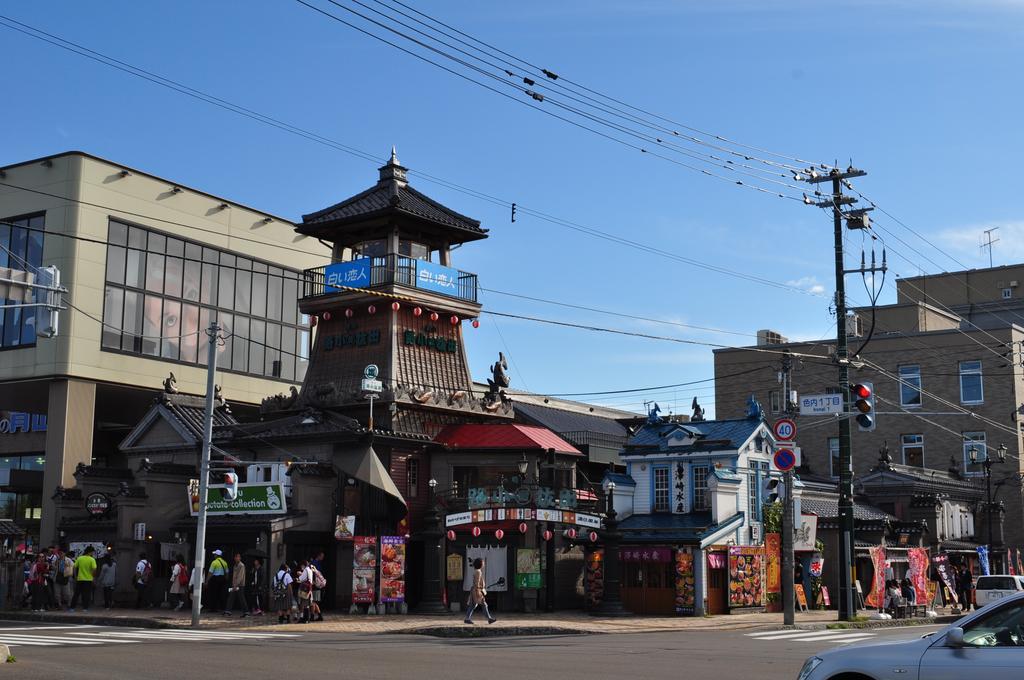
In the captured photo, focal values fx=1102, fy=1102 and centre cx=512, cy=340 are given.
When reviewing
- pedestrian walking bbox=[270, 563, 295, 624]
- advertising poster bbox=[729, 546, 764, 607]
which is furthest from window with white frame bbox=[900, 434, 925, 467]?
pedestrian walking bbox=[270, 563, 295, 624]

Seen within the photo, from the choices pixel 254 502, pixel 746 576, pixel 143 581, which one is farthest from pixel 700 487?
pixel 143 581

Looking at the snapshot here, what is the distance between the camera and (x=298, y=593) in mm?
32656

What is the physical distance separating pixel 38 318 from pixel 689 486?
106 ft

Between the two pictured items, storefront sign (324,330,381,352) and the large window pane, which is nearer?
storefront sign (324,330,381,352)

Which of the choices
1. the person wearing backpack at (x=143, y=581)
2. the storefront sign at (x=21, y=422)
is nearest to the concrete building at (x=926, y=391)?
the person wearing backpack at (x=143, y=581)

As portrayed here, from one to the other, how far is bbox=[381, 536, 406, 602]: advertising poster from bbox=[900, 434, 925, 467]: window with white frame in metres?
37.3

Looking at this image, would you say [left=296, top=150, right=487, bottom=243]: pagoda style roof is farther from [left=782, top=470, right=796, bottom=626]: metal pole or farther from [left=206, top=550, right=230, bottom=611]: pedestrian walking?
[left=782, top=470, right=796, bottom=626]: metal pole

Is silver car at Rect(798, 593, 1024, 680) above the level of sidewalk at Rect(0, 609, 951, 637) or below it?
above

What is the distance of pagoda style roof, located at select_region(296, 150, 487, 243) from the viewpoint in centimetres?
4400

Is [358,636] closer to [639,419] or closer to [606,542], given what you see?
[606,542]

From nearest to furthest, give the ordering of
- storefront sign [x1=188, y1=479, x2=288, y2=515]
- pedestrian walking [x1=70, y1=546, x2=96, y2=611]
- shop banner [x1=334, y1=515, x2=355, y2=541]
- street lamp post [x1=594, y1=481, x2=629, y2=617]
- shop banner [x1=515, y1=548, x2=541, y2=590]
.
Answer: pedestrian walking [x1=70, y1=546, x2=96, y2=611] < street lamp post [x1=594, y1=481, x2=629, y2=617] < storefront sign [x1=188, y1=479, x2=288, y2=515] < shop banner [x1=334, y1=515, x2=355, y2=541] < shop banner [x1=515, y1=548, x2=541, y2=590]

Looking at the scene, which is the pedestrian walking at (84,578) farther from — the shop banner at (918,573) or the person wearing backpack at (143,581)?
the shop banner at (918,573)

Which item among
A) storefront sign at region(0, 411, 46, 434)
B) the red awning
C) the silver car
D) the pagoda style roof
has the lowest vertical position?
the silver car

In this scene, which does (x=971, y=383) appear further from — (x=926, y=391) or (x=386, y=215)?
(x=386, y=215)
